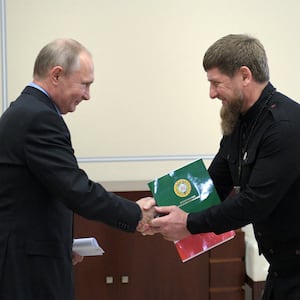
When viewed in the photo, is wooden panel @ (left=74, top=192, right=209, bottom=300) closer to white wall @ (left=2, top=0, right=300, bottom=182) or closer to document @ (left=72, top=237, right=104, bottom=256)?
white wall @ (left=2, top=0, right=300, bottom=182)

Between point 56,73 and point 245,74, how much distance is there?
0.75 meters

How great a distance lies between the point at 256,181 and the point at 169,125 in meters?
2.02

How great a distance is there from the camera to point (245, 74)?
6.07ft

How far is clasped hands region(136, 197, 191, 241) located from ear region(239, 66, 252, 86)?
2.07ft

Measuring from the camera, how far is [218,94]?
1.95 meters

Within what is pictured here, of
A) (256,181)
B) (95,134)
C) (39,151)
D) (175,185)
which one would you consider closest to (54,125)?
(39,151)

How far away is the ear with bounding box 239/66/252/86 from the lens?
1839 mm

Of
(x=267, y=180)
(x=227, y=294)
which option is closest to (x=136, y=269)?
(x=227, y=294)

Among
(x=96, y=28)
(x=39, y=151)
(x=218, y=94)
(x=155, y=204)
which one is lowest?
(x=155, y=204)

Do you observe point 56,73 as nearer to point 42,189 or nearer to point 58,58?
point 58,58

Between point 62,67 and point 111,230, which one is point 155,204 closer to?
point 62,67

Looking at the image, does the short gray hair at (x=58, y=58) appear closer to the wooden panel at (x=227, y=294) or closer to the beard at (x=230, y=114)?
the beard at (x=230, y=114)

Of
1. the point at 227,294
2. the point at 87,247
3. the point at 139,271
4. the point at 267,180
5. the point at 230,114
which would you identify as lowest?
the point at 227,294

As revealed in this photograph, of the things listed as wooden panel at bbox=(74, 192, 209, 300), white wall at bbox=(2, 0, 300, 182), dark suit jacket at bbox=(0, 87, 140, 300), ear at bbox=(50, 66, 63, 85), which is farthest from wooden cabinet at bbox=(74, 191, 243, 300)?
ear at bbox=(50, 66, 63, 85)
